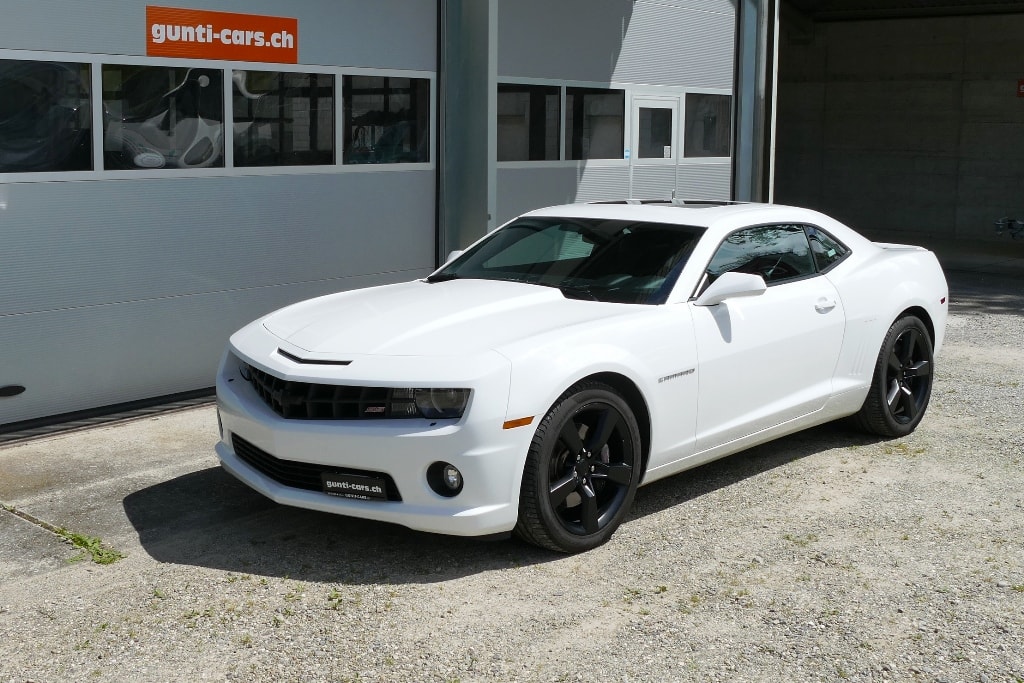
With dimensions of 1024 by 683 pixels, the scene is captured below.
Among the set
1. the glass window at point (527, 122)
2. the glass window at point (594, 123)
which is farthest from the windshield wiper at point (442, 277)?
the glass window at point (594, 123)

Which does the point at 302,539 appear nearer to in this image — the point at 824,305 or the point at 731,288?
the point at 731,288

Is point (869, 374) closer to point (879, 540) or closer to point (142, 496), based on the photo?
point (879, 540)

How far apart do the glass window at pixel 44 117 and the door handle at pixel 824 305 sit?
14.9 feet

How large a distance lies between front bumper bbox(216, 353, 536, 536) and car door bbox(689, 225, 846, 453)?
1244mm

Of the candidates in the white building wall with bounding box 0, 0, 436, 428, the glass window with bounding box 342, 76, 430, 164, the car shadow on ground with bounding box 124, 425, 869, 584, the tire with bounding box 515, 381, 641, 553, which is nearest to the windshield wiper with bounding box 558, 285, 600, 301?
the tire with bounding box 515, 381, 641, 553

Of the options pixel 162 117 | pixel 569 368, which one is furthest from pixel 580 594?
pixel 162 117

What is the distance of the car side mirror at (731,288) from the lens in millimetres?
5906

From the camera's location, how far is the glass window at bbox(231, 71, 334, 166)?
29.1ft

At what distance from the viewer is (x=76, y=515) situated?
5.90 m

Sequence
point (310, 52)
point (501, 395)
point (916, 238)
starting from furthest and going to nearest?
1. point (916, 238)
2. point (310, 52)
3. point (501, 395)

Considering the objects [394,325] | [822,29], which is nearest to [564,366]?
[394,325]

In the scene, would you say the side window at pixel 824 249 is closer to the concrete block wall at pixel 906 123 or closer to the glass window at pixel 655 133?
the glass window at pixel 655 133

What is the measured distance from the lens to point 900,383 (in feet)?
24.0

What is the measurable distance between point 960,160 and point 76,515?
18532mm
